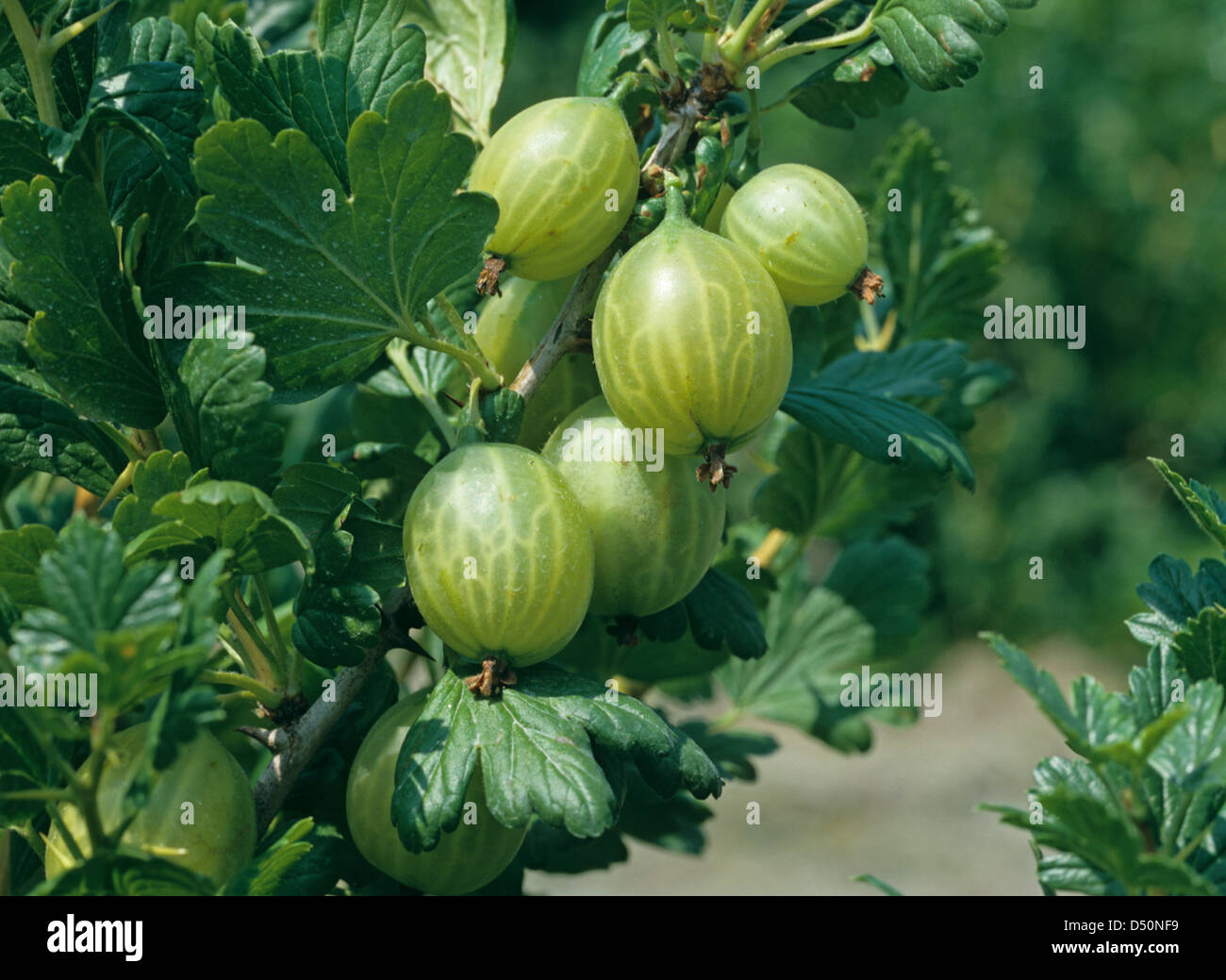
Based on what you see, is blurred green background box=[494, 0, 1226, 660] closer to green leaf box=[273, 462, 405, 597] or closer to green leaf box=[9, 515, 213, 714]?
green leaf box=[273, 462, 405, 597]

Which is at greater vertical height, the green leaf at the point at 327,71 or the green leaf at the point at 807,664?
the green leaf at the point at 327,71

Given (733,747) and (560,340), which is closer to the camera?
(560,340)

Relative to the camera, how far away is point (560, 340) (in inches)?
27.4

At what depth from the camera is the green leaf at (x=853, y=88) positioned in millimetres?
736

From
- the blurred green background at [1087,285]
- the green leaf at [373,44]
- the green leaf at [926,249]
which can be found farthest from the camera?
the blurred green background at [1087,285]

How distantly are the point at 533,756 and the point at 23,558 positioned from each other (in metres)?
0.26

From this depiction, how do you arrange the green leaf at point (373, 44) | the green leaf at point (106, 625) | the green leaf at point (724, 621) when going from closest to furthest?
the green leaf at point (106, 625) < the green leaf at point (373, 44) < the green leaf at point (724, 621)

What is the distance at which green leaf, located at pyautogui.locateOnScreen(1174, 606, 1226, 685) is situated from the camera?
0.57 m

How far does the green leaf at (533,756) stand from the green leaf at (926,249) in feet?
1.89

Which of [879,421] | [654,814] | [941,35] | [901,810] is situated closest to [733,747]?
[654,814]

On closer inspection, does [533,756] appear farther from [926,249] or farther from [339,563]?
[926,249]
